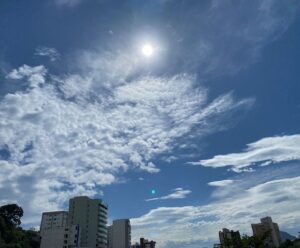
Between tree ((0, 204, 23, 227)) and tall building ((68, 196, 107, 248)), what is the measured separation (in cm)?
3017

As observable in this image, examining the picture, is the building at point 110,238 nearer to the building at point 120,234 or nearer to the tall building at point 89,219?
the building at point 120,234

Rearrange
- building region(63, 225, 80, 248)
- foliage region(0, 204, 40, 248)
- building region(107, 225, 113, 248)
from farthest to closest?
building region(107, 225, 113, 248) < building region(63, 225, 80, 248) < foliage region(0, 204, 40, 248)

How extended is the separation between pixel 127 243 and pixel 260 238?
99.7 meters

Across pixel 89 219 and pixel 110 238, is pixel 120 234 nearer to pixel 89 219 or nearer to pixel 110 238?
pixel 110 238

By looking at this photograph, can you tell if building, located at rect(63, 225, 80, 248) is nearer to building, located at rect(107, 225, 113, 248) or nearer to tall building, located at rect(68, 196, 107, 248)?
tall building, located at rect(68, 196, 107, 248)

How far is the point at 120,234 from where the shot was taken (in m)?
122

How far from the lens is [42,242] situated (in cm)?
9300

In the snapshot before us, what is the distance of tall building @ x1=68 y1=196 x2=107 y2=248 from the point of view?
10650 cm

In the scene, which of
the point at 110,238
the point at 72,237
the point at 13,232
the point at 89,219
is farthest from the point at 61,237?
the point at 110,238

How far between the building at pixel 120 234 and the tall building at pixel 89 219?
10359mm

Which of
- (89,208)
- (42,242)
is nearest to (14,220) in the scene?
(42,242)

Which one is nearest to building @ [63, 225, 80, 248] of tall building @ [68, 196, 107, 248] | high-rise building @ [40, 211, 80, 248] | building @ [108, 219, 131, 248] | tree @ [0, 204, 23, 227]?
high-rise building @ [40, 211, 80, 248]

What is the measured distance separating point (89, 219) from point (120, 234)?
1937 centimetres

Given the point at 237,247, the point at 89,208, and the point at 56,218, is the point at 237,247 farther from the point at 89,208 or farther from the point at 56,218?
the point at 56,218
